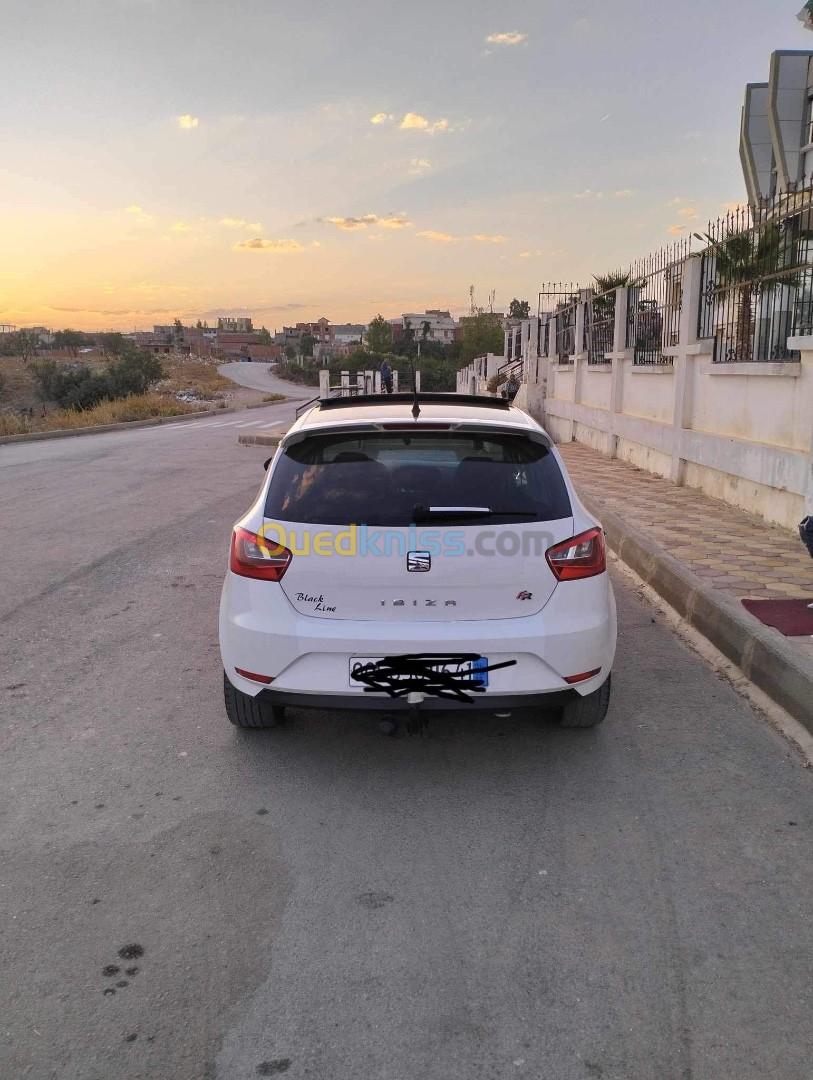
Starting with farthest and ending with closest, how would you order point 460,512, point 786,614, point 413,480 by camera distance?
point 786,614, point 413,480, point 460,512

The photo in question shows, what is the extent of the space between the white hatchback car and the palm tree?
19.9ft

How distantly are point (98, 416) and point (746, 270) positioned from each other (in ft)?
88.3

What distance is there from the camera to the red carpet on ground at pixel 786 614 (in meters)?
5.48

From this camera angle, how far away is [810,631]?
5.44 meters

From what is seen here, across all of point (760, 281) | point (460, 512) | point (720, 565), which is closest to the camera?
point (460, 512)

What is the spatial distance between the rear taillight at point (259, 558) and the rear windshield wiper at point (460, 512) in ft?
1.97

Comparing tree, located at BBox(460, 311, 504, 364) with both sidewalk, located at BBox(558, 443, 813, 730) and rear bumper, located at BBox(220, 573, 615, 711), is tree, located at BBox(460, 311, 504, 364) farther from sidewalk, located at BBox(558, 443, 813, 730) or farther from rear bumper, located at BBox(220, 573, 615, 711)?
rear bumper, located at BBox(220, 573, 615, 711)

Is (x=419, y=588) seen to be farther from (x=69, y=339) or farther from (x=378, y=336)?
(x=69, y=339)

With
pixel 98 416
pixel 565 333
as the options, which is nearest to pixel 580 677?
pixel 565 333

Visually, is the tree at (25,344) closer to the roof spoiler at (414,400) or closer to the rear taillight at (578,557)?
the roof spoiler at (414,400)

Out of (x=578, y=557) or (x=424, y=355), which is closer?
(x=578, y=557)

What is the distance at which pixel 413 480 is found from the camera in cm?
412

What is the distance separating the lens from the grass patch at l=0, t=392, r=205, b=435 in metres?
27.0

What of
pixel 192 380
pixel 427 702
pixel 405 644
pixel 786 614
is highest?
pixel 192 380
